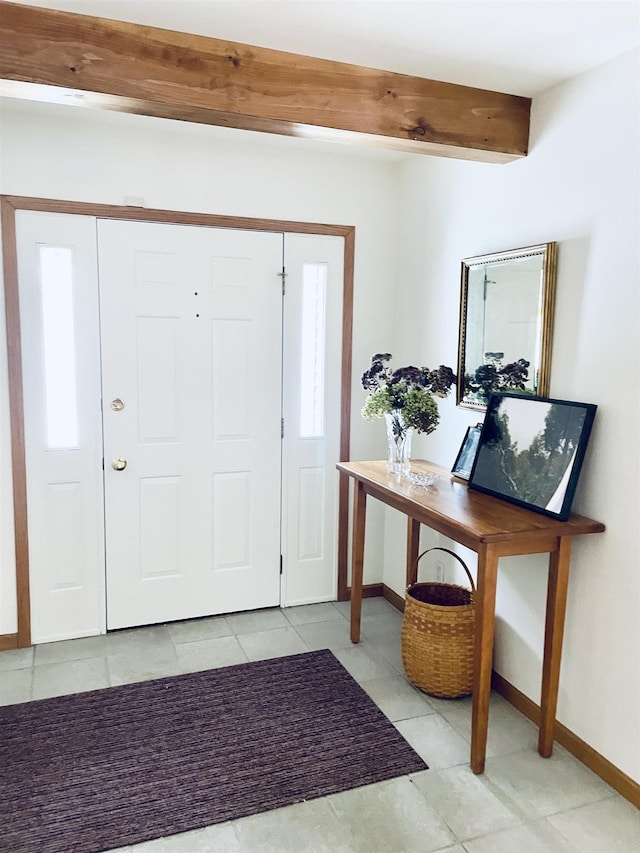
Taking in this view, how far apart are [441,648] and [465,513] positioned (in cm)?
70

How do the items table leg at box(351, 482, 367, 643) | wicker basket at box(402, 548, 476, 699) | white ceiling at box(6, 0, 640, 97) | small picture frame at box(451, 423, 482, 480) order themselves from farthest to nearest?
table leg at box(351, 482, 367, 643), small picture frame at box(451, 423, 482, 480), wicker basket at box(402, 548, 476, 699), white ceiling at box(6, 0, 640, 97)

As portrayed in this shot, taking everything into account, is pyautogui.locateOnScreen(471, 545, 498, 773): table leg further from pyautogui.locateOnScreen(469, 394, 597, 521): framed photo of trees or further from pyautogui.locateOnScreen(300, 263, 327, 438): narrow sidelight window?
pyautogui.locateOnScreen(300, 263, 327, 438): narrow sidelight window

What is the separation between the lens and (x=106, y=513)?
3.16 meters

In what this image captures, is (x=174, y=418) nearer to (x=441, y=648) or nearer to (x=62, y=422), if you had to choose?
(x=62, y=422)

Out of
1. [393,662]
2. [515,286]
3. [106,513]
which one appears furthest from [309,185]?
[393,662]

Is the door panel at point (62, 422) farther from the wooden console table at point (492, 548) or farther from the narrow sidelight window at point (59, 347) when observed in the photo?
the wooden console table at point (492, 548)

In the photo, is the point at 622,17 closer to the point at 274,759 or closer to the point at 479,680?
the point at 479,680

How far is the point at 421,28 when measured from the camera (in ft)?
6.39

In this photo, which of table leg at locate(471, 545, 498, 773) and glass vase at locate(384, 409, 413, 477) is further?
glass vase at locate(384, 409, 413, 477)

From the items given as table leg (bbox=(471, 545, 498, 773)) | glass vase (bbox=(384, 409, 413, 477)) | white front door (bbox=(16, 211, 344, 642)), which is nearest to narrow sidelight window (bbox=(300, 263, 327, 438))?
white front door (bbox=(16, 211, 344, 642))

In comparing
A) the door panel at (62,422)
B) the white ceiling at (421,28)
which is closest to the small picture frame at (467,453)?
the white ceiling at (421,28)

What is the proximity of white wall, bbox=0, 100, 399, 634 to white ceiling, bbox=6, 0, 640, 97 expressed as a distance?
1006 millimetres

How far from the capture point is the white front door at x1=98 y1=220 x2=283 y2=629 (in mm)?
3105

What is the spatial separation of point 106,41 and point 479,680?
2.37 meters
